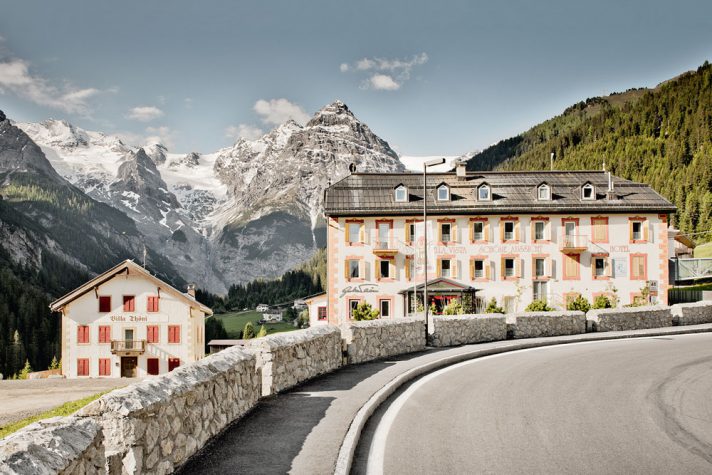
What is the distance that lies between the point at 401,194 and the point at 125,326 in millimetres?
28598

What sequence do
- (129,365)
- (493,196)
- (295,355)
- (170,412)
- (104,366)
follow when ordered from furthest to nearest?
1. (129,365)
2. (104,366)
3. (493,196)
4. (295,355)
5. (170,412)

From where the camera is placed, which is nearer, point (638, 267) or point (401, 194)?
point (638, 267)

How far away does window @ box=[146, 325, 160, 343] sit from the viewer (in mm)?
61231

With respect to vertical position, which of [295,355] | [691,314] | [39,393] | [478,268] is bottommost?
[39,393]

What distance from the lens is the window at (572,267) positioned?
175ft

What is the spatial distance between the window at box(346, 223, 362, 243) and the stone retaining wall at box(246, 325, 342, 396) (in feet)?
118

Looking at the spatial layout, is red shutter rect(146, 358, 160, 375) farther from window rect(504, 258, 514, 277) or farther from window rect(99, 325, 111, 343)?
window rect(504, 258, 514, 277)

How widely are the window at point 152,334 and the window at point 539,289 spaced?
34.7 meters

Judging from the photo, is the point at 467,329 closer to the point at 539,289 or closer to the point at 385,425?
the point at 385,425

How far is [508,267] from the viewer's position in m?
53.4

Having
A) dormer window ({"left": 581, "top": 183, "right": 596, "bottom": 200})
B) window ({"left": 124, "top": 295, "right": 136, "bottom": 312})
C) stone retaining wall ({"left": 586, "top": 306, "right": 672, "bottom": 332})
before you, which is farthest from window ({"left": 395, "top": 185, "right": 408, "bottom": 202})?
window ({"left": 124, "top": 295, "right": 136, "bottom": 312})

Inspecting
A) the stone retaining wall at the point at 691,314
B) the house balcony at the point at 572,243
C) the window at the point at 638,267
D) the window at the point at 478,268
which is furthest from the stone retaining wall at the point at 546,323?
the window at the point at 638,267

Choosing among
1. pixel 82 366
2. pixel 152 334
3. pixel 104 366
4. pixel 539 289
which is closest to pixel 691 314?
pixel 539 289

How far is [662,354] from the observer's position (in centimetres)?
2041
